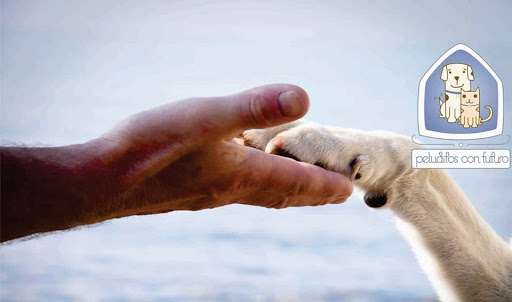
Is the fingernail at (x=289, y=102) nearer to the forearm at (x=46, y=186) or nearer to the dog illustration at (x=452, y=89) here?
the forearm at (x=46, y=186)

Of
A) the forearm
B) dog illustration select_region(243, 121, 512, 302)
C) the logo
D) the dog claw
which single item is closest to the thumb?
the forearm

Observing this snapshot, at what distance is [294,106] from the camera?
1648 millimetres

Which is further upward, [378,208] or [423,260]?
[378,208]

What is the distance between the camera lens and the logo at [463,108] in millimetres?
2758

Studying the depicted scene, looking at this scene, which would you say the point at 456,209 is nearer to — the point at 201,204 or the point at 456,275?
the point at 456,275

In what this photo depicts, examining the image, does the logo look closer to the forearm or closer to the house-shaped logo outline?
the house-shaped logo outline

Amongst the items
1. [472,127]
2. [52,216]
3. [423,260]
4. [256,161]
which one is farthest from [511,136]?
[52,216]

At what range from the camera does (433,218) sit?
2465 millimetres

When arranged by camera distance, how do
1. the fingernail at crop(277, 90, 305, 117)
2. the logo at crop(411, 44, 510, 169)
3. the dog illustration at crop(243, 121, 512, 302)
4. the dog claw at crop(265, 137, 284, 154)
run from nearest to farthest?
the fingernail at crop(277, 90, 305, 117) → the dog claw at crop(265, 137, 284, 154) → the dog illustration at crop(243, 121, 512, 302) → the logo at crop(411, 44, 510, 169)

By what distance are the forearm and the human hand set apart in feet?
0.21

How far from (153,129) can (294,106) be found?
0.39 meters

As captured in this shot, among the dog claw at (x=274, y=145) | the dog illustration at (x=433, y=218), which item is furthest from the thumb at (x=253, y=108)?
the dog illustration at (x=433, y=218)

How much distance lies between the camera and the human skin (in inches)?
67.1

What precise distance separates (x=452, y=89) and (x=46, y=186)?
1753 millimetres
